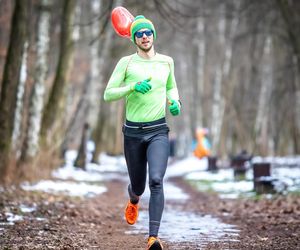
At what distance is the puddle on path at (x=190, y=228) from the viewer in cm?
739

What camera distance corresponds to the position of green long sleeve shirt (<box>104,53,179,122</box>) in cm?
658

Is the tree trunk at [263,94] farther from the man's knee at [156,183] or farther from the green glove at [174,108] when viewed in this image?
the man's knee at [156,183]

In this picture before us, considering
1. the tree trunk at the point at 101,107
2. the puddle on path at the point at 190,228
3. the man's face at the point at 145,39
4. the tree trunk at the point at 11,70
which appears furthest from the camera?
the tree trunk at the point at 101,107

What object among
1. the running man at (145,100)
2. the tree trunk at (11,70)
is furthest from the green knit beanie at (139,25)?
the tree trunk at (11,70)

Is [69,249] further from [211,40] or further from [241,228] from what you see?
[211,40]

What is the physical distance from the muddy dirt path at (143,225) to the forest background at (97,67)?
2500mm

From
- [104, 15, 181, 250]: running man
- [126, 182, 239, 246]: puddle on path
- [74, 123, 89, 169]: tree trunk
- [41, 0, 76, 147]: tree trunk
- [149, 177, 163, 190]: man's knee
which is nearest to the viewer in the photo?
[149, 177, 163, 190]: man's knee

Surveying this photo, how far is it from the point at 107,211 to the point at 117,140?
95.0 ft

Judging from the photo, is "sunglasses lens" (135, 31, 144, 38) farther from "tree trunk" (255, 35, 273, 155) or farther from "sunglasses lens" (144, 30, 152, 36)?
"tree trunk" (255, 35, 273, 155)

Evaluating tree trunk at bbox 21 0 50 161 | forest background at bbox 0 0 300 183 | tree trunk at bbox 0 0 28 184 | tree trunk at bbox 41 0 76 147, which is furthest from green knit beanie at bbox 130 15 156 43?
tree trunk at bbox 41 0 76 147

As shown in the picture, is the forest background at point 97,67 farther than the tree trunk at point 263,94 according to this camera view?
No

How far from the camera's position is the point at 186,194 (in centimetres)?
1603

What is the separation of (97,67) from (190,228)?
18.0 m

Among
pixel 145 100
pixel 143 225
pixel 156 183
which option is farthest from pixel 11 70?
pixel 156 183
